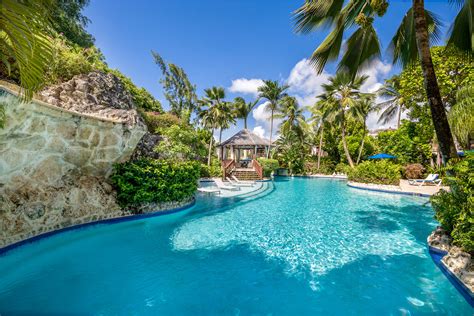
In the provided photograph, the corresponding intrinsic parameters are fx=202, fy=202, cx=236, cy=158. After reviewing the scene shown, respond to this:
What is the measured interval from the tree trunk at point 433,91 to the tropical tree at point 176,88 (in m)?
26.3

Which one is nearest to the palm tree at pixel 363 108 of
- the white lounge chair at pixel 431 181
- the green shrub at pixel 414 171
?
the green shrub at pixel 414 171

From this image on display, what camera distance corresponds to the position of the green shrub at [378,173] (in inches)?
567

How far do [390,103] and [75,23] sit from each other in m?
30.2

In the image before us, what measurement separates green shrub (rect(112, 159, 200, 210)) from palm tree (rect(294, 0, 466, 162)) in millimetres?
6438

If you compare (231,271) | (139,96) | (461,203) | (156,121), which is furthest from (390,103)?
(231,271)

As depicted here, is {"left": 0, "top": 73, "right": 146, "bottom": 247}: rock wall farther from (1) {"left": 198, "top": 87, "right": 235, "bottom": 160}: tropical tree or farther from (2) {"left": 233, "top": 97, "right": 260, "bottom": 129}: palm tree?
(2) {"left": 233, "top": 97, "right": 260, "bottom": 129}: palm tree

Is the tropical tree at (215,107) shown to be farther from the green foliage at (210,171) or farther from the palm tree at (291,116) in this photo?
the palm tree at (291,116)

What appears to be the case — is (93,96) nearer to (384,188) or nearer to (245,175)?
(245,175)

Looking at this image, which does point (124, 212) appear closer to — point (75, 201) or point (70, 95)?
point (75, 201)

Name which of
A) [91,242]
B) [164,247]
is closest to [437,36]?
[164,247]

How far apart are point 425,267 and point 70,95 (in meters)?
12.1

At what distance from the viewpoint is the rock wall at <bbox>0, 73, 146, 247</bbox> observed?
471cm

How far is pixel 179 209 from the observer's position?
8.61 m

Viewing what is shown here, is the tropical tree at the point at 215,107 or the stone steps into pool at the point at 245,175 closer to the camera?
the stone steps into pool at the point at 245,175
